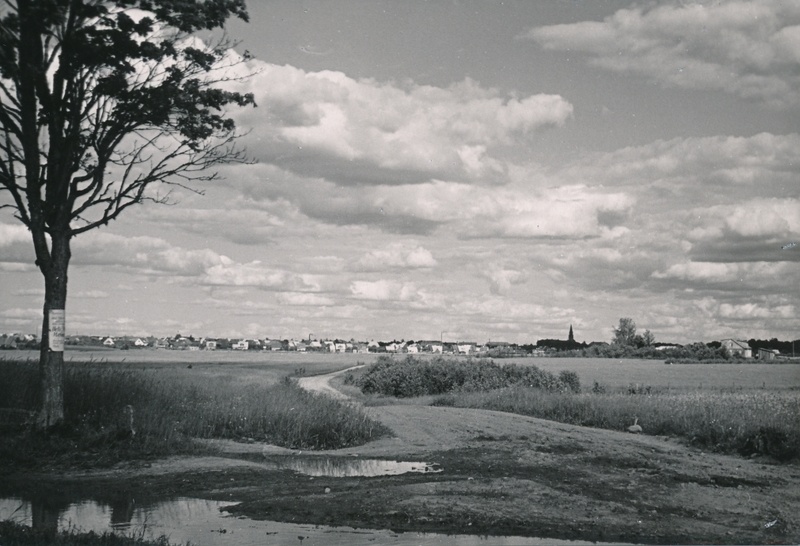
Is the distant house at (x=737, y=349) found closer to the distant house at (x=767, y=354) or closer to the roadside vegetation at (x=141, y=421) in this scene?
the distant house at (x=767, y=354)

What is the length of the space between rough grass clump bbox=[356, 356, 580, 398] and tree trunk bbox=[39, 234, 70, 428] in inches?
1232

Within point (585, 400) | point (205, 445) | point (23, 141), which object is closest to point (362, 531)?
point (205, 445)

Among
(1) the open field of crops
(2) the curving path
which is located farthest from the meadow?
(1) the open field of crops

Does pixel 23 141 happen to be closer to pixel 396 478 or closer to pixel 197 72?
pixel 197 72

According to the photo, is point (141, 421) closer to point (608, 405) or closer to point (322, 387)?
point (608, 405)

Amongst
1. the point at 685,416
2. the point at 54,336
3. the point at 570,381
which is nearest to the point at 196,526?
the point at 54,336

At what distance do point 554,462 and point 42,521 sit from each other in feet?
34.4

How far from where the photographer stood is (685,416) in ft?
85.2

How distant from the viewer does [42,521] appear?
1113 cm

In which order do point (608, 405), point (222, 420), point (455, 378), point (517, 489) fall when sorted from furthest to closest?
1. point (455, 378)
2. point (608, 405)
3. point (222, 420)
4. point (517, 489)

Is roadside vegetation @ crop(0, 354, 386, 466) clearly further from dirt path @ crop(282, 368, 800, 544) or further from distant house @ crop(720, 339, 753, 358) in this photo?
distant house @ crop(720, 339, 753, 358)

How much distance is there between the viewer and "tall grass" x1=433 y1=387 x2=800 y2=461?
20594 mm

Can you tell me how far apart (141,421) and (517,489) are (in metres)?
10.2

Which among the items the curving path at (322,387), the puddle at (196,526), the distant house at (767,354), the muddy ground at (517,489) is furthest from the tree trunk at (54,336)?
the distant house at (767,354)
